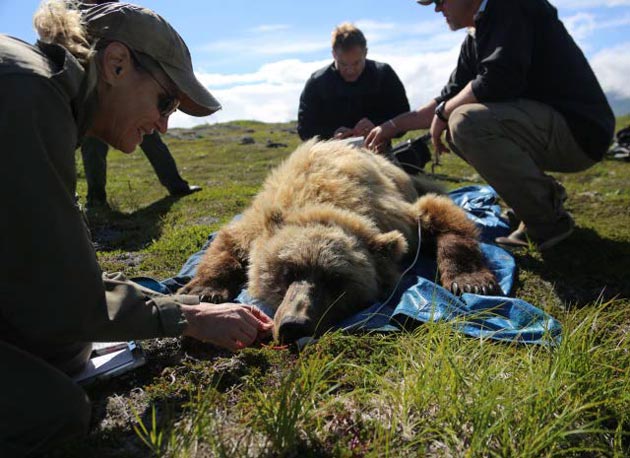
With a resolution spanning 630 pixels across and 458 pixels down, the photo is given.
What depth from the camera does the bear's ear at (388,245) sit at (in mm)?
3980

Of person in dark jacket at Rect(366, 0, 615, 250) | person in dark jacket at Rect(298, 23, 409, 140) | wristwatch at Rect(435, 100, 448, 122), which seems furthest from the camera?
person in dark jacket at Rect(298, 23, 409, 140)

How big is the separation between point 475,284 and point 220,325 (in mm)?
2115

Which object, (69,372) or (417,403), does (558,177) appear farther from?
(69,372)

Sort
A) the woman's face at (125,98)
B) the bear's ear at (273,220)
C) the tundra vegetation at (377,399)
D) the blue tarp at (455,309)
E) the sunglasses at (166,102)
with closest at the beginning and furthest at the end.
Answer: the tundra vegetation at (377,399)
the woman's face at (125,98)
the sunglasses at (166,102)
the blue tarp at (455,309)
the bear's ear at (273,220)

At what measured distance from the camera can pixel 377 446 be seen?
202 cm

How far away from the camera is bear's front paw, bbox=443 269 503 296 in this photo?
3812mm

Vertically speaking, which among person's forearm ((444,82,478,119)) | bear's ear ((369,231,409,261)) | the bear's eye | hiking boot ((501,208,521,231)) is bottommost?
hiking boot ((501,208,521,231))

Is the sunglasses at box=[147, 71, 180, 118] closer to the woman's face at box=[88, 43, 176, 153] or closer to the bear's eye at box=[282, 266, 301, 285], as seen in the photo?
the woman's face at box=[88, 43, 176, 153]

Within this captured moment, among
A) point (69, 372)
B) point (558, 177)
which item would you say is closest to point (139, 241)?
point (69, 372)

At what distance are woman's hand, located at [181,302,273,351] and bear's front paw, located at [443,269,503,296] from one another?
6.02 feet

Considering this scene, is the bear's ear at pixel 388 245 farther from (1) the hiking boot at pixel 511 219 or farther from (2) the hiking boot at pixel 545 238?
(1) the hiking boot at pixel 511 219

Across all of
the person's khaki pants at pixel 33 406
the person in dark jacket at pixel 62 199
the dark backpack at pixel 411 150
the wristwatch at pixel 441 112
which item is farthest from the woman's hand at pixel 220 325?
the dark backpack at pixel 411 150

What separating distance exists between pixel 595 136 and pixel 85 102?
172 inches

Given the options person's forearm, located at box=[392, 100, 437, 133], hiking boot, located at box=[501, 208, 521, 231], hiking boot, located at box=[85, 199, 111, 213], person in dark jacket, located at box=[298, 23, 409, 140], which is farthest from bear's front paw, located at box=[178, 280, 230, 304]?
hiking boot, located at box=[85, 199, 111, 213]
